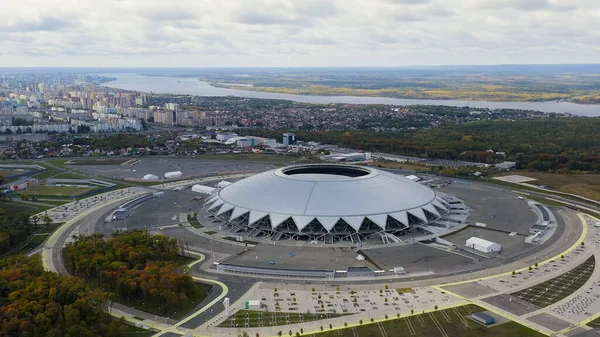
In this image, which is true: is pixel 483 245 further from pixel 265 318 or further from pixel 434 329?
pixel 265 318

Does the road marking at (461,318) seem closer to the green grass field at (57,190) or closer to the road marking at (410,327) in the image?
the road marking at (410,327)

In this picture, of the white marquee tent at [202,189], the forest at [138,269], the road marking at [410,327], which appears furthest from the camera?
the white marquee tent at [202,189]

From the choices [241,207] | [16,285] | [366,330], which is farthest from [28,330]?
[241,207]

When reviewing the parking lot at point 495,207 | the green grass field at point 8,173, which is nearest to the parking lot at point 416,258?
the parking lot at point 495,207

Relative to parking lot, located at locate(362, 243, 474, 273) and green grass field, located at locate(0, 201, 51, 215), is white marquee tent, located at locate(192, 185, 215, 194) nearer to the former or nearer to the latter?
green grass field, located at locate(0, 201, 51, 215)

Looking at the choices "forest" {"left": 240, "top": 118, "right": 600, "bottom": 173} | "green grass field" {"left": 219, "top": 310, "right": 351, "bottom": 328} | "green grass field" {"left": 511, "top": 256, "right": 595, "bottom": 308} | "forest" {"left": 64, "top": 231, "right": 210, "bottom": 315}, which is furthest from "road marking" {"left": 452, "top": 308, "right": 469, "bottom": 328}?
"forest" {"left": 240, "top": 118, "right": 600, "bottom": 173}

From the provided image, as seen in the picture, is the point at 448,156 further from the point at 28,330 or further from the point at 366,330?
the point at 28,330

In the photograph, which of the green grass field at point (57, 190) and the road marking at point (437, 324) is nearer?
the road marking at point (437, 324)
